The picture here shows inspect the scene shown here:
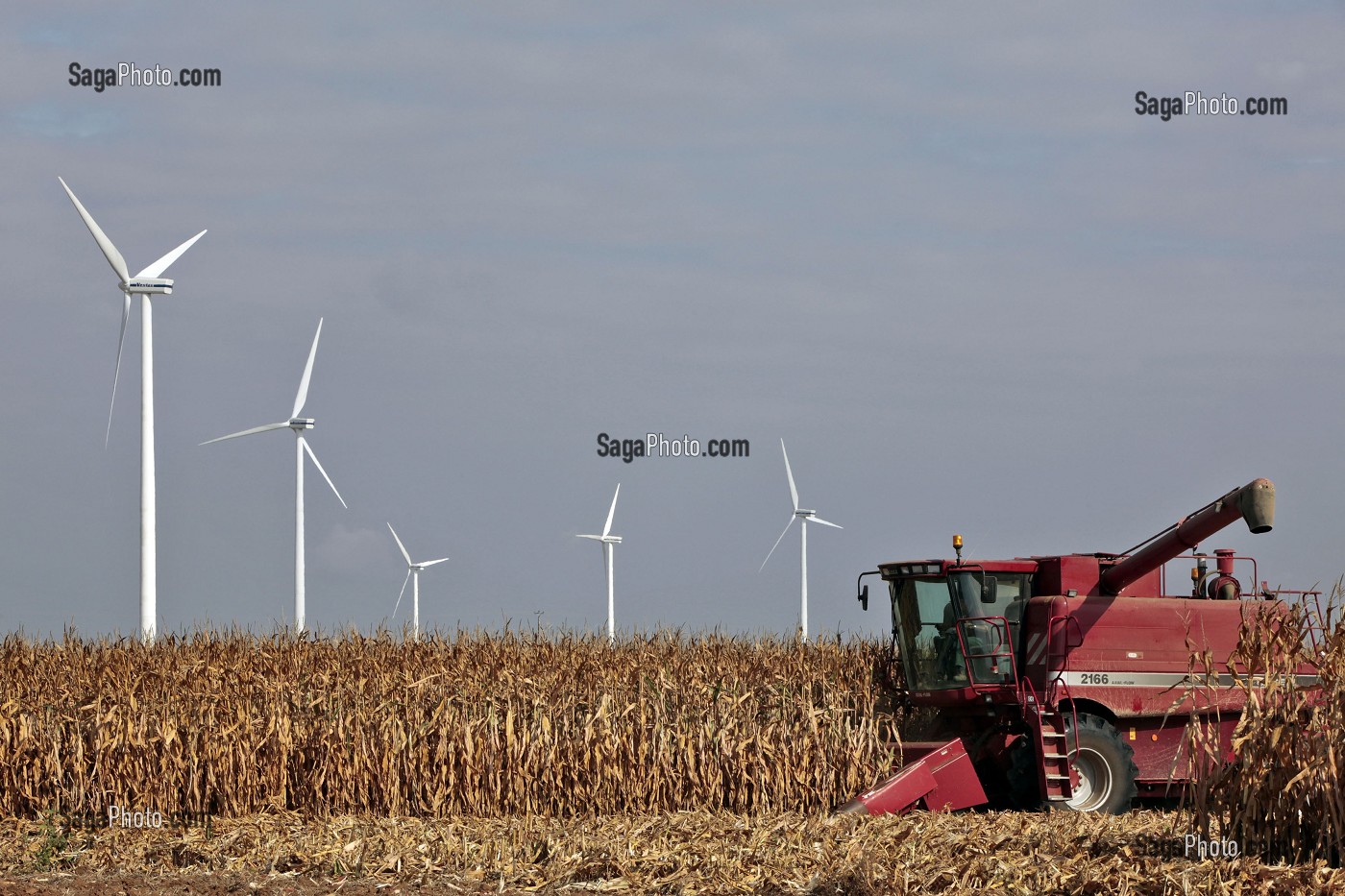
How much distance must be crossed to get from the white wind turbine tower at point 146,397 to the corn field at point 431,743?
7631 millimetres

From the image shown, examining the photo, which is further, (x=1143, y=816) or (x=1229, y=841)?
(x=1143, y=816)

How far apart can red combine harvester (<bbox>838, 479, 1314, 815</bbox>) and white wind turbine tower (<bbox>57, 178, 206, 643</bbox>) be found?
13599 mm

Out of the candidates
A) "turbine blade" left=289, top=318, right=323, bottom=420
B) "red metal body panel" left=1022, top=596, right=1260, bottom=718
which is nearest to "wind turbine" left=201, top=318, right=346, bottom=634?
"turbine blade" left=289, top=318, right=323, bottom=420

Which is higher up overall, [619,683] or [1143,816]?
[619,683]

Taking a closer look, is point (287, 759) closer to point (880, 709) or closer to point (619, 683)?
point (619, 683)

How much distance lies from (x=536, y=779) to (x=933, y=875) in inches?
259

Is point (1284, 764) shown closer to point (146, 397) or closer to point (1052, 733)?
point (1052, 733)

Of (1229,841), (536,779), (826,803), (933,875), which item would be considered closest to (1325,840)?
(1229,841)

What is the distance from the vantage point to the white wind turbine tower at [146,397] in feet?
87.1

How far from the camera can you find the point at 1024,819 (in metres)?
15.7

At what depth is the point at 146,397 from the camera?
27078 millimetres

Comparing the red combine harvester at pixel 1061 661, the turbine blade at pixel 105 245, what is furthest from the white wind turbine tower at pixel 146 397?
the red combine harvester at pixel 1061 661

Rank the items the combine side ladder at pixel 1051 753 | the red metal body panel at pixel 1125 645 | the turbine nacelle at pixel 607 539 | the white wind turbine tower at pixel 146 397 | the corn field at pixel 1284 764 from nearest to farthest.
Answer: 1. the corn field at pixel 1284 764
2. the combine side ladder at pixel 1051 753
3. the red metal body panel at pixel 1125 645
4. the white wind turbine tower at pixel 146 397
5. the turbine nacelle at pixel 607 539

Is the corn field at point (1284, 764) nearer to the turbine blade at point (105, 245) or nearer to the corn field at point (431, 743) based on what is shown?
the corn field at point (431, 743)
